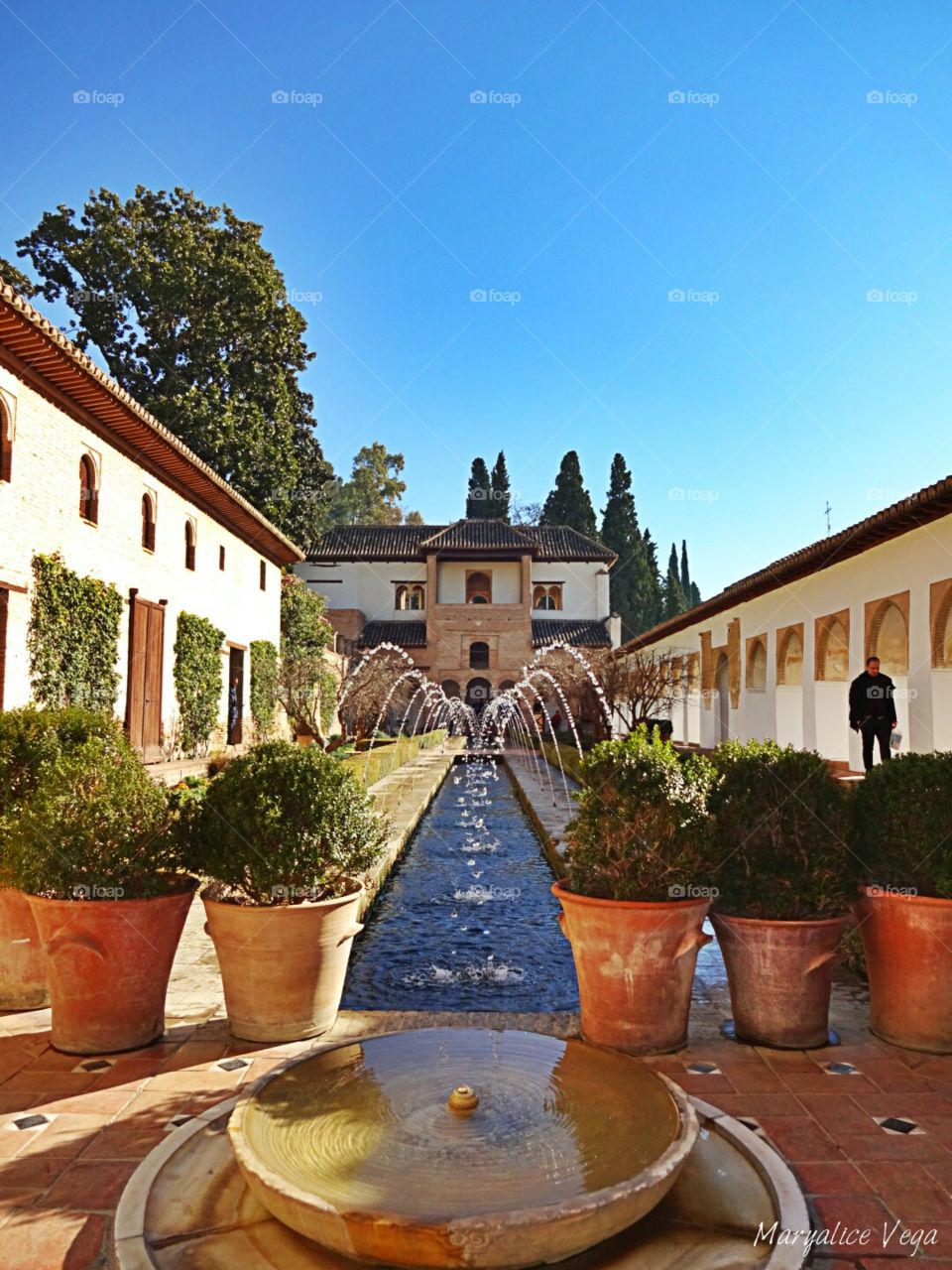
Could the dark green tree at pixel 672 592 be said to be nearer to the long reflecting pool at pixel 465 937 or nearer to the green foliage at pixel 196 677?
the green foliage at pixel 196 677

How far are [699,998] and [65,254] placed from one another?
27698mm

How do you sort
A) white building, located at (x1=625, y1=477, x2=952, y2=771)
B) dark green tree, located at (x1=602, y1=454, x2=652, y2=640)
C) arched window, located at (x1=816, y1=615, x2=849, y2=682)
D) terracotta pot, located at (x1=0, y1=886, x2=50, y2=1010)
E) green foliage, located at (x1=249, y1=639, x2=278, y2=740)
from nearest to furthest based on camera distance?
terracotta pot, located at (x1=0, y1=886, x2=50, y2=1010), white building, located at (x1=625, y1=477, x2=952, y2=771), arched window, located at (x1=816, y1=615, x2=849, y2=682), green foliage, located at (x1=249, y1=639, x2=278, y2=740), dark green tree, located at (x1=602, y1=454, x2=652, y2=640)

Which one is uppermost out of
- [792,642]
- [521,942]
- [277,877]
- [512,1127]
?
[792,642]

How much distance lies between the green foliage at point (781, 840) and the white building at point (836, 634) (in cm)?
683

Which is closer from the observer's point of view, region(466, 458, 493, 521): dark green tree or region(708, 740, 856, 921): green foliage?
region(708, 740, 856, 921): green foliage

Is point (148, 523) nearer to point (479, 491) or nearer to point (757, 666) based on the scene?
point (757, 666)

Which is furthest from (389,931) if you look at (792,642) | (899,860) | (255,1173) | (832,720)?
(792,642)

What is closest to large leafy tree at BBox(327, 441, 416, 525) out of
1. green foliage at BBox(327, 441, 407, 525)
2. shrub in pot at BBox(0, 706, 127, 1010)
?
green foliage at BBox(327, 441, 407, 525)

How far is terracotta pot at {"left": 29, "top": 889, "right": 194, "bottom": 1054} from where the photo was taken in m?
3.79

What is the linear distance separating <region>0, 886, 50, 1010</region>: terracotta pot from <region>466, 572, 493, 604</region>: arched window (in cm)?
3732

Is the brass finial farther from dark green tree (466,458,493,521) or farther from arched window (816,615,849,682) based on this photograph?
dark green tree (466,458,493,521)

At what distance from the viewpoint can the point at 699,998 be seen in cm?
462

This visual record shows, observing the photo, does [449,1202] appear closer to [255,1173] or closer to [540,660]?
[255,1173]

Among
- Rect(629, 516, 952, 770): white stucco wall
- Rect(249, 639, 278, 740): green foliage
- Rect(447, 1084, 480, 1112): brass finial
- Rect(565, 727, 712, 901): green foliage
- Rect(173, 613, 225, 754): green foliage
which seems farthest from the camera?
Rect(249, 639, 278, 740): green foliage
